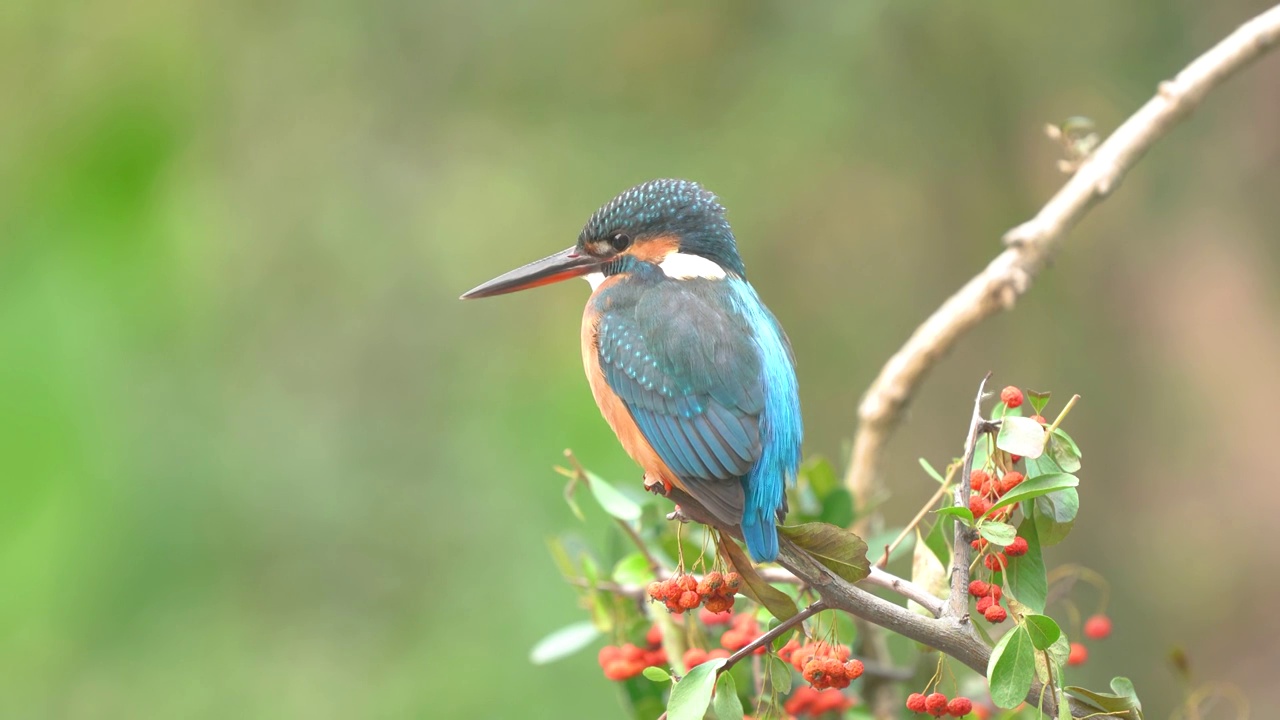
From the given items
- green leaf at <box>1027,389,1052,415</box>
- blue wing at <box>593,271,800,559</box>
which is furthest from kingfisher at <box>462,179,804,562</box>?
green leaf at <box>1027,389,1052,415</box>

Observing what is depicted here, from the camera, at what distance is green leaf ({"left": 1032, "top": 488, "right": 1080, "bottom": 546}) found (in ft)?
3.66

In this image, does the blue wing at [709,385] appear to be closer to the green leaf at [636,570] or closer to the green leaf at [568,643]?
the green leaf at [636,570]

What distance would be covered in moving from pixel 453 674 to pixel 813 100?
2.06 metres

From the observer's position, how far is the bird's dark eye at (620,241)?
75.1 inches

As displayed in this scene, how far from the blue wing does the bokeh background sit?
1662mm

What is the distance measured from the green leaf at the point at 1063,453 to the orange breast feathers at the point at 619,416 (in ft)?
1.75

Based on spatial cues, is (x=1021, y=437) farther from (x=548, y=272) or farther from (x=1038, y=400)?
(x=548, y=272)

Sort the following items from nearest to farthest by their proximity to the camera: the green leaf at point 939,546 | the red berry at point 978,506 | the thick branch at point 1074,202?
the red berry at point 978,506, the green leaf at point 939,546, the thick branch at point 1074,202

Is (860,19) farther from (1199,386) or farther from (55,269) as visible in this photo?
(55,269)

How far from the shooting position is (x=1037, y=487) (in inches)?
42.2

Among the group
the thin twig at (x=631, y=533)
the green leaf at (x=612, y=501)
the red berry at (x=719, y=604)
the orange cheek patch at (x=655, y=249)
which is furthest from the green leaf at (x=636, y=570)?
the orange cheek patch at (x=655, y=249)

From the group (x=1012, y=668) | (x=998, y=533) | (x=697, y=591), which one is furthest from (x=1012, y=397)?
(x=697, y=591)

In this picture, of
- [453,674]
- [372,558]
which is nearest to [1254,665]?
[453,674]

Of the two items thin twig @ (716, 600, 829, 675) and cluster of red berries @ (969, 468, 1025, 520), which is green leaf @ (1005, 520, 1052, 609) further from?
thin twig @ (716, 600, 829, 675)
